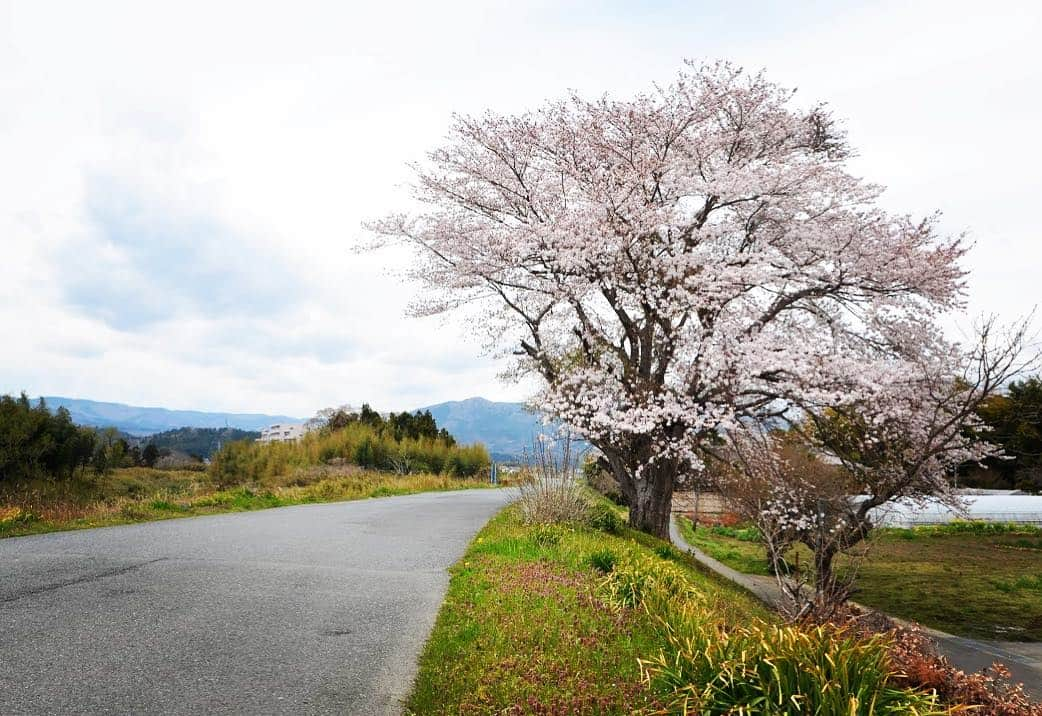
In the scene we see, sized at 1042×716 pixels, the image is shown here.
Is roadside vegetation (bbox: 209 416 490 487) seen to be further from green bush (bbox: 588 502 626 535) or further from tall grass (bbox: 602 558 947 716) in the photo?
tall grass (bbox: 602 558 947 716)

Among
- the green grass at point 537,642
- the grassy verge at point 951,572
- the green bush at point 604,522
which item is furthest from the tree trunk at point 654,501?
the green grass at point 537,642

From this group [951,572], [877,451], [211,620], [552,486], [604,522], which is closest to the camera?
[211,620]

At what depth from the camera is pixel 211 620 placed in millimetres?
5855

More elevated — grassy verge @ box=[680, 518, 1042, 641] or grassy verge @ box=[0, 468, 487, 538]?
grassy verge @ box=[0, 468, 487, 538]

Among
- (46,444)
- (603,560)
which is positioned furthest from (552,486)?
(46,444)

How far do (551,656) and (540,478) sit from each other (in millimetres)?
7642

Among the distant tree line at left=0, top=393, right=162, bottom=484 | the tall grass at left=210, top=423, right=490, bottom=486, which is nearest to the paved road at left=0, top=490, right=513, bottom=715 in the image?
the distant tree line at left=0, top=393, right=162, bottom=484

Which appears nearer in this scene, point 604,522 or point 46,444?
point 604,522

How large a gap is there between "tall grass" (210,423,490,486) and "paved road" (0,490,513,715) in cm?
→ 1764

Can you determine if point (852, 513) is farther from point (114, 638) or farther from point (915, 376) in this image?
point (114, 638)

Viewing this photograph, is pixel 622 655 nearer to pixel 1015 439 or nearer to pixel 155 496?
pixel 155 496

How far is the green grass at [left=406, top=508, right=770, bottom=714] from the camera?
4.34 metres

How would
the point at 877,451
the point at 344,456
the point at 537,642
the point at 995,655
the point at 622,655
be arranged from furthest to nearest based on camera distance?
the point at 344,456
the point at 877,451
the point at 995,655
the point at 537,642
the point at 622,655

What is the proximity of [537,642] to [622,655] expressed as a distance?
67cm
